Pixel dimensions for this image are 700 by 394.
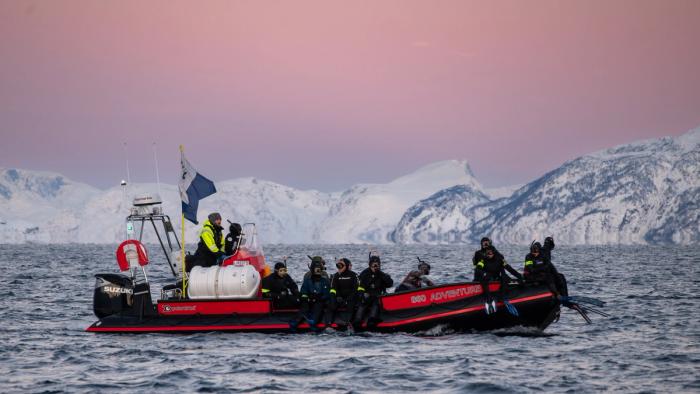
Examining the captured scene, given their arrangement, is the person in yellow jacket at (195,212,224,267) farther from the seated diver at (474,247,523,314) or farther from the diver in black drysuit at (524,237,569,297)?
the diver in black drysuit at (524,237,569,297)

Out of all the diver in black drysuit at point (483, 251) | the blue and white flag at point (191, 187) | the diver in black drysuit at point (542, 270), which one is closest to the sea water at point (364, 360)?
the diver in black drysuit at point (542, 270)

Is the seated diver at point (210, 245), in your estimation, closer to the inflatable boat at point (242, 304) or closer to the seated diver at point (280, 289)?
the inflatable boat at point (242, 304)

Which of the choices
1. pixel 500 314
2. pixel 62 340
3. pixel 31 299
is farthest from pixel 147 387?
pixel 31 299

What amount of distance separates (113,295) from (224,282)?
3127 mm

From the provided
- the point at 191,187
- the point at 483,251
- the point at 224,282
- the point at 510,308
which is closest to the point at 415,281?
the point at 483,251

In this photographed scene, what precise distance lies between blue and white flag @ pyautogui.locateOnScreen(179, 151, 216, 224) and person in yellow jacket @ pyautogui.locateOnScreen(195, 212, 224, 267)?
2.08 ft

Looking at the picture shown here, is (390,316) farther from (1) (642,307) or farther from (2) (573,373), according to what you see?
(1) (642,307)

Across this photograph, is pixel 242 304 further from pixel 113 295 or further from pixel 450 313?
pixel 450 313

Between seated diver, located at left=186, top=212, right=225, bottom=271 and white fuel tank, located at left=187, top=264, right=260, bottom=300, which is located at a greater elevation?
seated diver, located at left=186, top=212, right=225, bottom=271

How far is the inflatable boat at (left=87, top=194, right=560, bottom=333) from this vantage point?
66.8 ft

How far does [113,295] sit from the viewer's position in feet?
72.2

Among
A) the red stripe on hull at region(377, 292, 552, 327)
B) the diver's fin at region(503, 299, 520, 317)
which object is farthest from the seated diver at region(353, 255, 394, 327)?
the diver's fin at region(503, 299, 520, 317)

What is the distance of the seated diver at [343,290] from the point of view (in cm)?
2061

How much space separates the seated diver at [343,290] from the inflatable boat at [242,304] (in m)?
0.17
